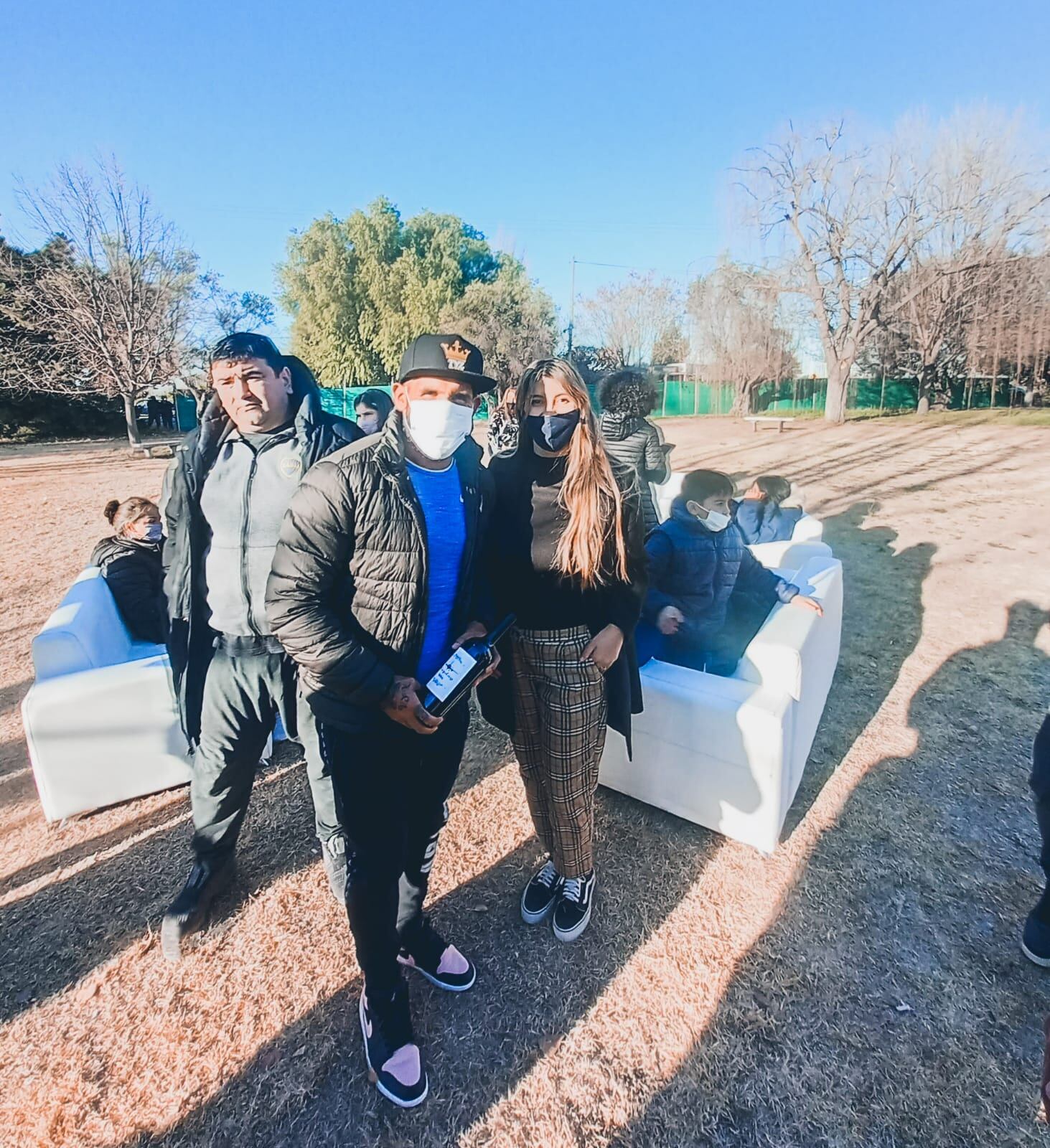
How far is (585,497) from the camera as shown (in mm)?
1744

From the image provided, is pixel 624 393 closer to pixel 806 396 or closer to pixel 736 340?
pixel 736 340

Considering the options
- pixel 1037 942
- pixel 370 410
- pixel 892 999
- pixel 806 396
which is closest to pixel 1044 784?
pixel 1037 942

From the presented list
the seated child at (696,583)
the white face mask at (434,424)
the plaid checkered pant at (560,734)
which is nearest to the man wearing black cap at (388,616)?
the white face mask at (434,424)

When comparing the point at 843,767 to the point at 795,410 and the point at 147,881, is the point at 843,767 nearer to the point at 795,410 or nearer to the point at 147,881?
the point at 147,881

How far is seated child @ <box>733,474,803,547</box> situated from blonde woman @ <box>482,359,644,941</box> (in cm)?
277

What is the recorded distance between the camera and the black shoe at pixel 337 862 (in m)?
2.00

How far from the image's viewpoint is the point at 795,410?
102ft

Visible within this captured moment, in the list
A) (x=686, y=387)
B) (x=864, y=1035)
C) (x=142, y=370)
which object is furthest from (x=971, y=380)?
(x=864, y=1035)

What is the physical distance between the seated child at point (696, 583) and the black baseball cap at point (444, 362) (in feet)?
4.02

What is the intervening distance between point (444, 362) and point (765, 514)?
11.6 ft

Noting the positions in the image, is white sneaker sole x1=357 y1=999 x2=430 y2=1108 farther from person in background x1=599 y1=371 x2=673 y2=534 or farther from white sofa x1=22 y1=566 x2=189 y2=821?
person in background x1=599 y1=371 x2=673 y2=534

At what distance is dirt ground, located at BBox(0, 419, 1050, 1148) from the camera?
5.08 ft

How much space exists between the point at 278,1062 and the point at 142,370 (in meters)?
17.6

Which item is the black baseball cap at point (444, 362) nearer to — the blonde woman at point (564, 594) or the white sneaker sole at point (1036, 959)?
the blonde woman at point (564, 594)
